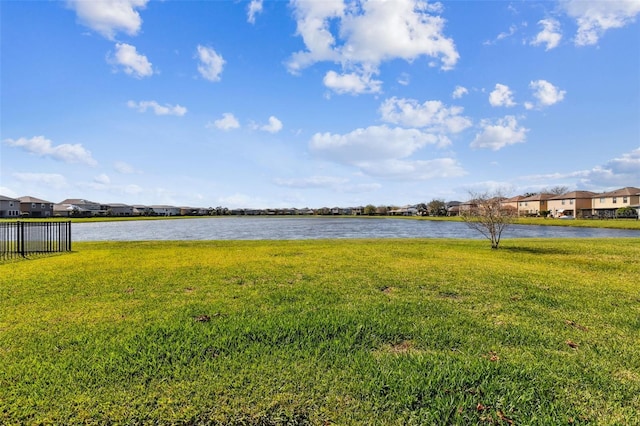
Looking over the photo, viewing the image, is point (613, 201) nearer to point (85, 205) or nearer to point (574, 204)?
point (574, 204)

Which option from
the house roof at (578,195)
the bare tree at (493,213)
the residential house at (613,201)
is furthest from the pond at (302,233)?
the house roof at (578,195)

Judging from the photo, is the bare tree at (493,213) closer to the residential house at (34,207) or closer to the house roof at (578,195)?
the house roof at (578,195)

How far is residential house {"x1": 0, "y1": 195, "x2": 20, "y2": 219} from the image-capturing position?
250 ft

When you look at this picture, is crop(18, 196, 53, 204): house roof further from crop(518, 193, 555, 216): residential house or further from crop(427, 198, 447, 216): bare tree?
crop(518, 193, 555, 216): residential house

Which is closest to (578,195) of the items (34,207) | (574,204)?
(574,204)

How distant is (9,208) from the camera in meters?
78.1

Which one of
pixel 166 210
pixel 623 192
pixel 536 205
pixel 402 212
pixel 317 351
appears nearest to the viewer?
pixel 317 351

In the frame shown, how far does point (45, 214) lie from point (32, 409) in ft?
381

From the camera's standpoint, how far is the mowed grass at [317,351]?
3.03 m

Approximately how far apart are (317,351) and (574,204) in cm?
9317

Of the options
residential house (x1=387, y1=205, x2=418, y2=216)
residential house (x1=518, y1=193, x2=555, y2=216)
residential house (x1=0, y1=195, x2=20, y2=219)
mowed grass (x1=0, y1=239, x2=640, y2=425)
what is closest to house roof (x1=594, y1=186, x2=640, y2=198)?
residential house (x1=518, y1=193, x2=555, y2=216)

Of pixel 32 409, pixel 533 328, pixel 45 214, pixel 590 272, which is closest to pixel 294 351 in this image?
pixel 32 409

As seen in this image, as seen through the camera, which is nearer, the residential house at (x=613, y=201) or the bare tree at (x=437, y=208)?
the residential house at (x=613, y=201)

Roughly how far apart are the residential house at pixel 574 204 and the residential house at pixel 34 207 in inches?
5333
